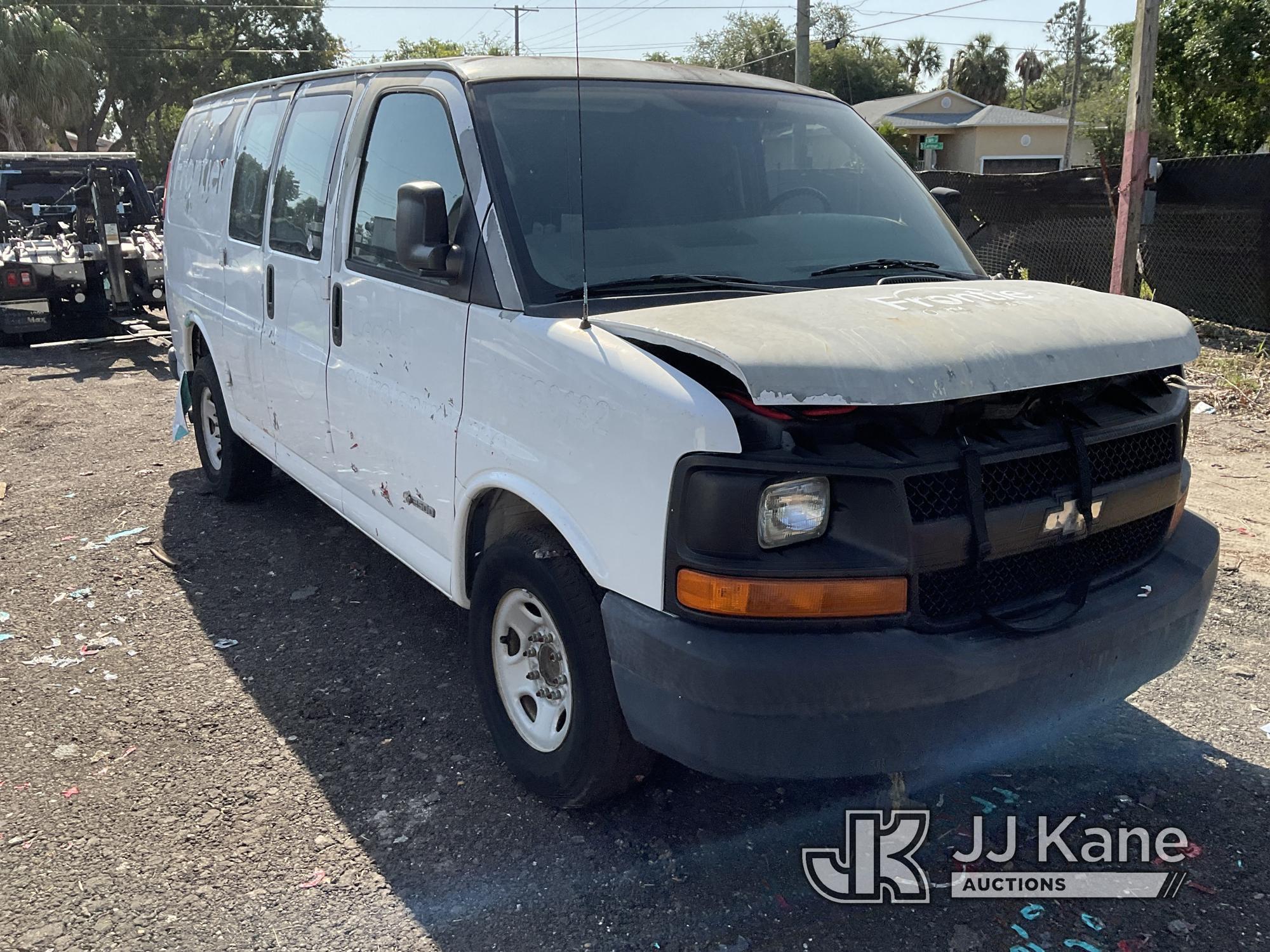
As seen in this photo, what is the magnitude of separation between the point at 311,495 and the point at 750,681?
454 centimetres

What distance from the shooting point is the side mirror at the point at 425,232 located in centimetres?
303

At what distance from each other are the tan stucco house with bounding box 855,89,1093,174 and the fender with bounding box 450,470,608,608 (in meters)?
47.2

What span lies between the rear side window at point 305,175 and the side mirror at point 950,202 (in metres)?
2.39

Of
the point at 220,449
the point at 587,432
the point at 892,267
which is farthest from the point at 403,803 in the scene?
the point at 220,449

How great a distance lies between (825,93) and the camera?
4301mm

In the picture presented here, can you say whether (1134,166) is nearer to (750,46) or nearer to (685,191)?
(685,191)

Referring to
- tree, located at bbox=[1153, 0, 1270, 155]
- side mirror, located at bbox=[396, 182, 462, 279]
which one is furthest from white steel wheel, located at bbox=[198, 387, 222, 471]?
tree, located at bbox=[1153, 0, 1270, 155]

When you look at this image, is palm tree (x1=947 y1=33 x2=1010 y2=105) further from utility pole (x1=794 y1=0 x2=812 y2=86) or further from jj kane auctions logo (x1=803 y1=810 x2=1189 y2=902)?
jj kane auctions logo (x1=803 y1=810 x2=1189 y2=902)

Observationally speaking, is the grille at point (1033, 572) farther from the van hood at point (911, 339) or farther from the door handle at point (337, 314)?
the door handle at point (337, 314)

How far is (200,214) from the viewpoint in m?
5.69

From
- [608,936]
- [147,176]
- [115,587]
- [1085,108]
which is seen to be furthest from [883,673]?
[1085,108]

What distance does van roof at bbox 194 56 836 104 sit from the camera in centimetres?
341

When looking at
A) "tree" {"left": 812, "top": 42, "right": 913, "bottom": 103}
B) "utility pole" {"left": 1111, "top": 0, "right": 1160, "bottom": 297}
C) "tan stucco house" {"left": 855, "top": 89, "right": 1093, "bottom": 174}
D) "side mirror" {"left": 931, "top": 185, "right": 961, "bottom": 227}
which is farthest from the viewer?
"tree" {"left": 812, "top": 42, "right": 913, "bottom": 103}

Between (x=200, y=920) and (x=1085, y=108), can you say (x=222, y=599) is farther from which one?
(x=1085, y=108)
